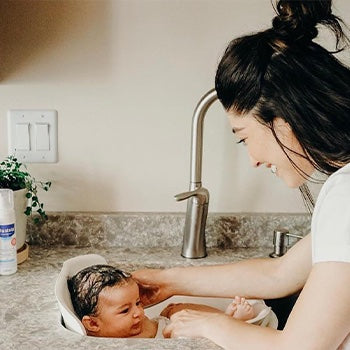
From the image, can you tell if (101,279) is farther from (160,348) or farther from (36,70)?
(36,70)

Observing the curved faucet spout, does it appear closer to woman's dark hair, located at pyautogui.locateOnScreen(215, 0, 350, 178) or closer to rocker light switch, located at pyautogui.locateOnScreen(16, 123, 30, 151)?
woman's dark hair, located at pyautogui.locateOnScreen(215, 0, 350, 178)

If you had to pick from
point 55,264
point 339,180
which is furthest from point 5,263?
point 339,180

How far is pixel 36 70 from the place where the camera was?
1.57 m

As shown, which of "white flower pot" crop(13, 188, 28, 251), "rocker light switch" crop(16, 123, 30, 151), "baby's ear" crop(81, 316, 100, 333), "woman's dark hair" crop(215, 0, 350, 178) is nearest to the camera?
"woman's dark hair" crop(215, 0, 350, 178)

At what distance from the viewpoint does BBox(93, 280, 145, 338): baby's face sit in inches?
50.3

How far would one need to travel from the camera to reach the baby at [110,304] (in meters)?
1.28

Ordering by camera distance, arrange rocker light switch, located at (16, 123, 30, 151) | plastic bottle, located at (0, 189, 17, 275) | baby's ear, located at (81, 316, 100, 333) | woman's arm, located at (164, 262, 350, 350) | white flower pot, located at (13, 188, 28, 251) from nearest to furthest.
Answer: woman's arm, located at (164, 262, 350, 350) → baby's ear, located at (81, 316, 100, 333) → plastic bottle, located at (0, 189, 17, 275) → white flower pot, located at (13, 188, 28, 251) → rocker light switch, located at (16, 123, 30, 151)

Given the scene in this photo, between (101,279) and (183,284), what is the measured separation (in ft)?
0.68

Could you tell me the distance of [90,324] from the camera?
1260 mm

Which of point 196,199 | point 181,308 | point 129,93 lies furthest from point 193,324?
point 129,93

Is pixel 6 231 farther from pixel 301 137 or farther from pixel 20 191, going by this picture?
pixel 301 137

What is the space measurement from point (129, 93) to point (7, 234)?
473 mm

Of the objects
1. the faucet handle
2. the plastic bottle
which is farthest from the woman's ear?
the faucet handle

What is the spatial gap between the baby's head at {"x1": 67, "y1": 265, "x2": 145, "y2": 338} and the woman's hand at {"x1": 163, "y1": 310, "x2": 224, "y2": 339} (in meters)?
0.11
